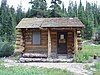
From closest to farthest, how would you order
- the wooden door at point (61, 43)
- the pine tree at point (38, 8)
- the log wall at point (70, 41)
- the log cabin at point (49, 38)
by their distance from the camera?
the log cabin at point (49, 38) → the log wall at point (70, 41) → the wooden door at point (61, 43) → the pine tree at point (38, 8)

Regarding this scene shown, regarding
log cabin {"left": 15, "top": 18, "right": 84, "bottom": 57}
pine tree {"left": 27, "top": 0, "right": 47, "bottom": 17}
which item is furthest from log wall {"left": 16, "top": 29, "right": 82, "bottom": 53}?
pine tree {"left": 27, "top": 0, "right": 47, "bottom": 17}

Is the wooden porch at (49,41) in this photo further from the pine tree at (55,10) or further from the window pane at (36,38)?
the pine tree at (55,10)

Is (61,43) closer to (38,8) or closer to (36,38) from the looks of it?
(36,38)

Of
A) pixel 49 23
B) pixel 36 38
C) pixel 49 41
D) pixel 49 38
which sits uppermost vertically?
pixel 49 23

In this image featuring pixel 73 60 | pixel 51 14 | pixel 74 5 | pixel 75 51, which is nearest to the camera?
pixel 73 60

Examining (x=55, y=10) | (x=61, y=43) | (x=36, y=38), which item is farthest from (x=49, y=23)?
(x=55, y=10)

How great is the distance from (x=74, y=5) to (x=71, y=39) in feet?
220

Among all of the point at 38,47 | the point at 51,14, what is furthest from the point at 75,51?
the point at 51,14

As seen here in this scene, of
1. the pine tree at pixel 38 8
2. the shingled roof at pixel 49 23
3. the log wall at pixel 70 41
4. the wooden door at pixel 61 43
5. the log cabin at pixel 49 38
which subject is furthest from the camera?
the pine tree at pixel 38 8

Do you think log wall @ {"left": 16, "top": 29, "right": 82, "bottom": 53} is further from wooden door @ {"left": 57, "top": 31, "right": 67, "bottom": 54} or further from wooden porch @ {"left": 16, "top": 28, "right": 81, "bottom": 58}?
wooden door @ {"left": 57, "top": 31, "right": 67, "bottom": 54}

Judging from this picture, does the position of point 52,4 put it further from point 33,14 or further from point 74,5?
point 74,5

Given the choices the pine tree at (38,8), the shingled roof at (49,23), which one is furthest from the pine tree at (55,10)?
the shingled roof at (49,23)

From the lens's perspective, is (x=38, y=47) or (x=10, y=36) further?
(x=10, y=36)

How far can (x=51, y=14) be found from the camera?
1736 inches
